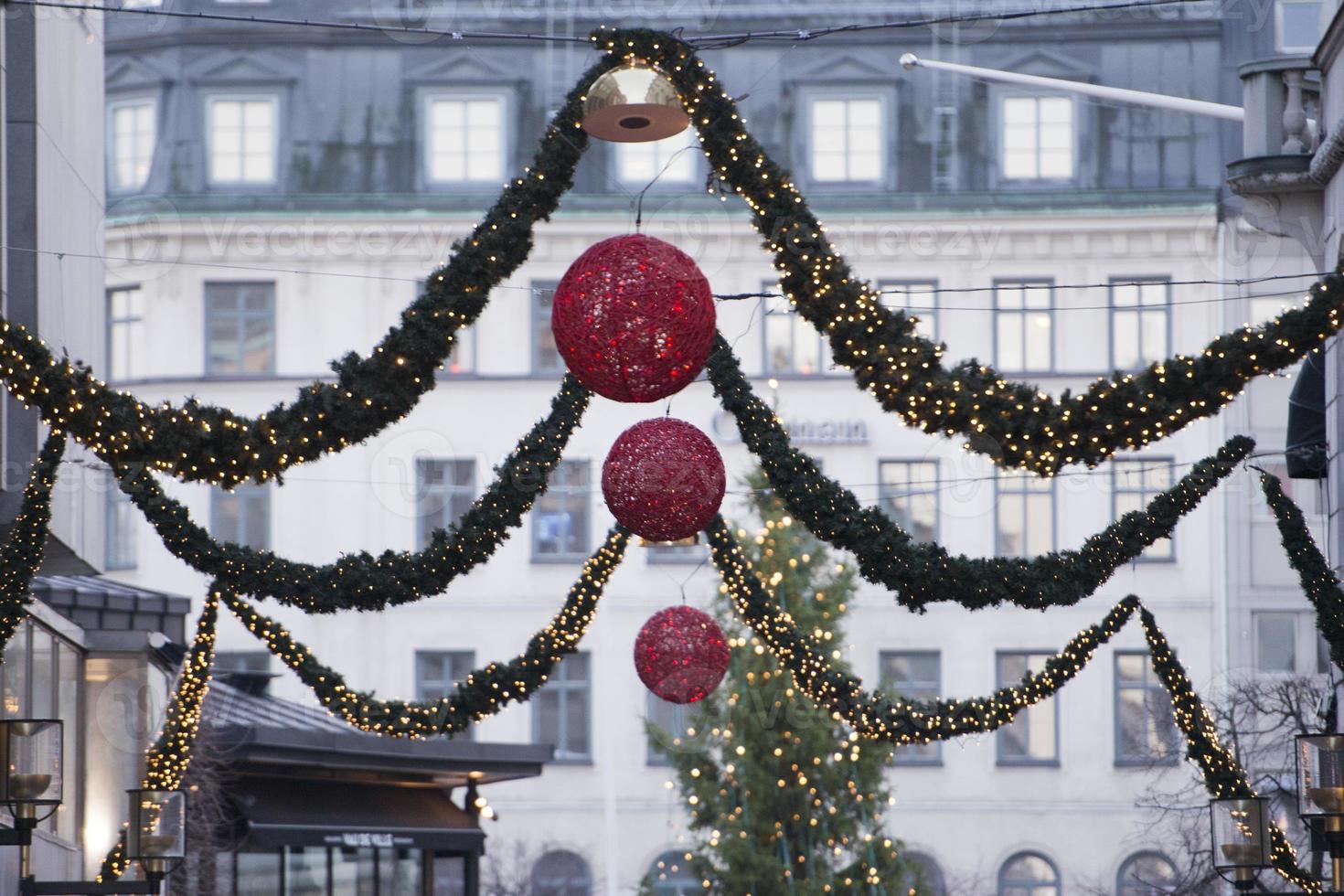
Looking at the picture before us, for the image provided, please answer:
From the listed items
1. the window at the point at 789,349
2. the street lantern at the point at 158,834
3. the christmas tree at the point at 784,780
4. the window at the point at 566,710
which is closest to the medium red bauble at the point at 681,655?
the street lantern at the point at 158,834

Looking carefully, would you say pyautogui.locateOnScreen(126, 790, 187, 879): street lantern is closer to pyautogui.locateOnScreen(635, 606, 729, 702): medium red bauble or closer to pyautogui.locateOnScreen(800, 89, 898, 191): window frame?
pyautogui.locateOnScreen(635, 606, 729, 702): medium red bauble

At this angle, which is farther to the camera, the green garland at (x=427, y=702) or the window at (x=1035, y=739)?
the window at (x=1035, y=739)

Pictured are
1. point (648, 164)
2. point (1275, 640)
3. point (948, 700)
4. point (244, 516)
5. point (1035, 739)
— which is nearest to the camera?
point (948, 700)

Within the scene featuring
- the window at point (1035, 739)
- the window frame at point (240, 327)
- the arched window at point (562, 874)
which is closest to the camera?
the arched window at point (562, 874)

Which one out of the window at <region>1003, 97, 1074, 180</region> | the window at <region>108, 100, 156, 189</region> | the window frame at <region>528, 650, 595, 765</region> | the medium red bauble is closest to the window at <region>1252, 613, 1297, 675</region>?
the window at <region>1003, 97, 1074, 180</region>

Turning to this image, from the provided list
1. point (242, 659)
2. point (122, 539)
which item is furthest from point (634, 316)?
point (122, 539)

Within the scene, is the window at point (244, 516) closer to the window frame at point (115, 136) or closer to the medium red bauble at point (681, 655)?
the window frame at point (115, 136)

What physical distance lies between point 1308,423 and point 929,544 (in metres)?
5.64

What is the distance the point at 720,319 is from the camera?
122 ft

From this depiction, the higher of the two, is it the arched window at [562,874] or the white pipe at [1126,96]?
the white pipe at [1126,96]

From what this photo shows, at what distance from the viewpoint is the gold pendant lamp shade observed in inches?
391

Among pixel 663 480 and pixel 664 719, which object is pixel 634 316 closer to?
pixel 663 480

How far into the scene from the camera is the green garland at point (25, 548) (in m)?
12.0

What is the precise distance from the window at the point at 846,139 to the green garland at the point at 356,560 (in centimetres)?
2691
